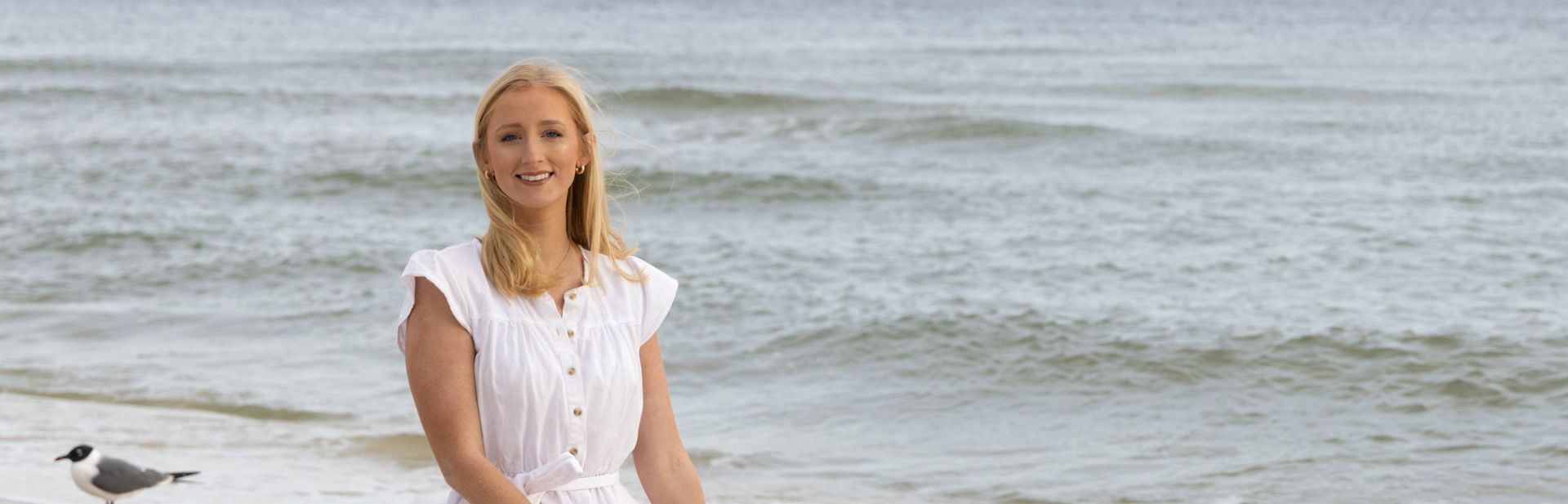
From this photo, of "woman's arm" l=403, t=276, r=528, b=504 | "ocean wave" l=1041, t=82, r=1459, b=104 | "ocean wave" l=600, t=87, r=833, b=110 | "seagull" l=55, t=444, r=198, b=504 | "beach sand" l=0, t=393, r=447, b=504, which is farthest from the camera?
"ocean wave" l=600, t=87, r=833, b=110

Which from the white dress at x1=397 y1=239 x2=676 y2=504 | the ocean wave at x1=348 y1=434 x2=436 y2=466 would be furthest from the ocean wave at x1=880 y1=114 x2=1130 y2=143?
the white dress at x1=397 y1=239 x2=676 y2=504

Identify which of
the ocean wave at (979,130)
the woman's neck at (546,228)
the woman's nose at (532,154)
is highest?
the woman's nose at (532,154)

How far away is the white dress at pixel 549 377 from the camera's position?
227 centimetres

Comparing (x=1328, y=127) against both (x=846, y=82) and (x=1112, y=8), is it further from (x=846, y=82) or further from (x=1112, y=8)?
(x=1112, y=8)

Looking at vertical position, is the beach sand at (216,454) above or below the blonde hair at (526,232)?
below

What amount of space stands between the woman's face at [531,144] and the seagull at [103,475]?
3.62m

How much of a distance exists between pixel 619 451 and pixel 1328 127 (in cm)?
1842

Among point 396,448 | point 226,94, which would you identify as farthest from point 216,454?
point 226,94

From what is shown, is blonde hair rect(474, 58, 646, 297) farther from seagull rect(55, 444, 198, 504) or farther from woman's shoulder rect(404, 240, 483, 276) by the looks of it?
seagull rect(55, 444, 198, 504)

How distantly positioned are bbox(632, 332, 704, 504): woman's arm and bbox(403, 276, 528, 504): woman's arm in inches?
11.3

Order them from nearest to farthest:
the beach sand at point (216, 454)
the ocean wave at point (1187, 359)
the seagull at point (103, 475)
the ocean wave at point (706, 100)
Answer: the seagull at point (103, 475), the beach sand at point (216, 454), the ocean wave at point (1187, 359), the ocean wave at point (706, 100)

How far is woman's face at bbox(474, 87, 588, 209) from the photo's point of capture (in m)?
2.32

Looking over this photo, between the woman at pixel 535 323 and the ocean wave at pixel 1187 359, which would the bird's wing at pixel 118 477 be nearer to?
the woman at pixel 535 323

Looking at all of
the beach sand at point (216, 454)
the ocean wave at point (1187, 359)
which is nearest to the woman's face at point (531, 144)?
the beach sand at point (216, 454)
